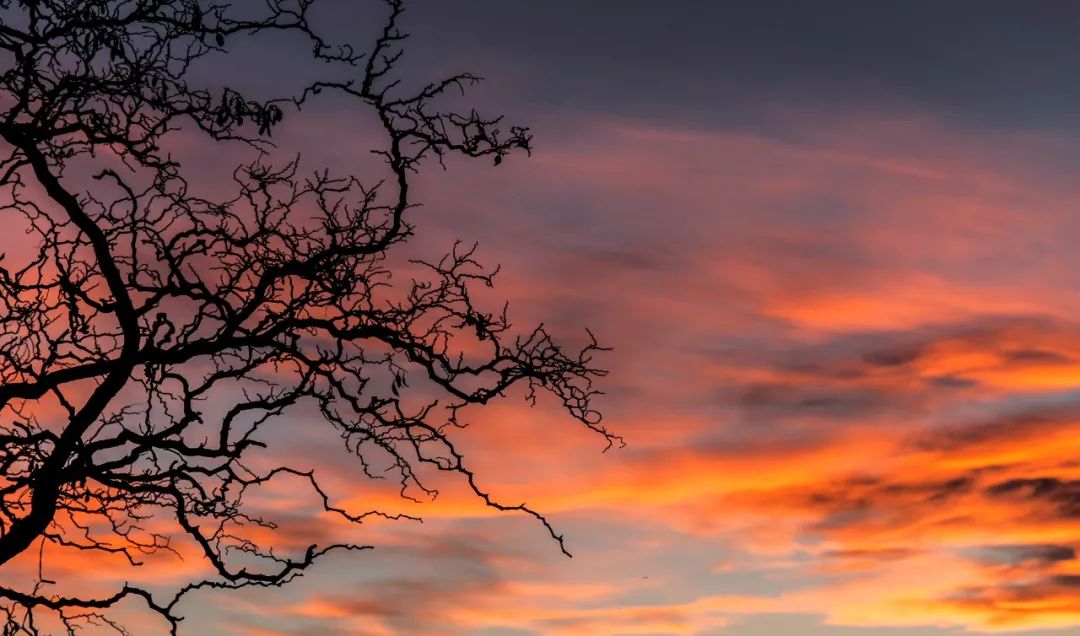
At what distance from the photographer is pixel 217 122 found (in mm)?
10984

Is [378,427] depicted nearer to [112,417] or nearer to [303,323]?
[303,323]

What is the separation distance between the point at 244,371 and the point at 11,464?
1.90 m

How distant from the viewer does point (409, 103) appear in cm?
1131

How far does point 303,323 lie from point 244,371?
61 centimetres

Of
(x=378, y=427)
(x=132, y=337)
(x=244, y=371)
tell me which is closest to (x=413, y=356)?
(x=378, y=427)

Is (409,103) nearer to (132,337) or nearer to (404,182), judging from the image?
(404,182)

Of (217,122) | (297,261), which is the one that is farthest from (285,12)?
(297,261)

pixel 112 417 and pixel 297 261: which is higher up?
pixel 297 261

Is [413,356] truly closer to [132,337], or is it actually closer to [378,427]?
[378,427]

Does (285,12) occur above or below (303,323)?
above

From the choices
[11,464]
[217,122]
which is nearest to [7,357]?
[11,464]

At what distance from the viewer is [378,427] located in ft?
37.5

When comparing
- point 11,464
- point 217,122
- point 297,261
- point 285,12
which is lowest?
point 11,464

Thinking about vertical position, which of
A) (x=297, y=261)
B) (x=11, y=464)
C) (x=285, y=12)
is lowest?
(x=11, y=464)
